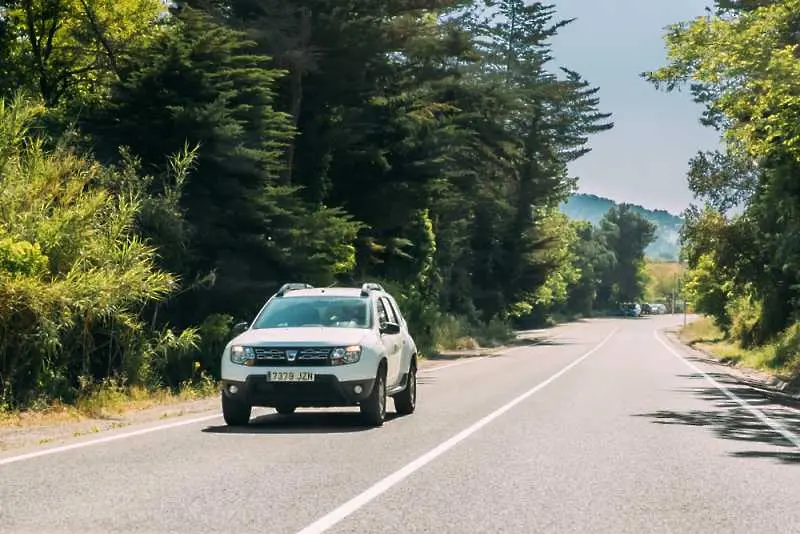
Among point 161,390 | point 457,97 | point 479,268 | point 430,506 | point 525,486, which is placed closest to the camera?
point 430,506

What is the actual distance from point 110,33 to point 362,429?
25.9 m

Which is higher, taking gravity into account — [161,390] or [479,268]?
[479,268]

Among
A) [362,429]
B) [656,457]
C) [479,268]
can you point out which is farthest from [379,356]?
[479,268]

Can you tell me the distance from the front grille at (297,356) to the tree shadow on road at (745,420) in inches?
199

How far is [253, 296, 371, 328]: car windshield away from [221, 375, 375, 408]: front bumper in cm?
139

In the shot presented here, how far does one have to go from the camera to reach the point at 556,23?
69188 mm

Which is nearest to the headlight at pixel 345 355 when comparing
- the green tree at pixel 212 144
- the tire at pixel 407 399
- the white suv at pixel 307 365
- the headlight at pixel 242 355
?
the white suv at pixel 307 365

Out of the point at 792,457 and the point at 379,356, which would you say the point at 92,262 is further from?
the point at 792,457

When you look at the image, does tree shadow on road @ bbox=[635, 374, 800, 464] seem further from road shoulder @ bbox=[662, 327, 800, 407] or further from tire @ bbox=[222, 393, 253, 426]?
tire @ bbox=[222, 393, 253, 426]

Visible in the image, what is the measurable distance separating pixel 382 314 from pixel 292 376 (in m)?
2.72

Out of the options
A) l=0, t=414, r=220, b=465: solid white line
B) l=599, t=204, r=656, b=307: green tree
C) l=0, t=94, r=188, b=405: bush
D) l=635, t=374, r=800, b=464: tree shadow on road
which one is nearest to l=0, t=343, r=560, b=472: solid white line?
l=0, t=414, r=220, b=465: solid white line

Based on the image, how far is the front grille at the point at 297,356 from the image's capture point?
555 inches

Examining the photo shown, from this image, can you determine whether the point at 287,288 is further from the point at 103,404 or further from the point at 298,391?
the point at 103,404

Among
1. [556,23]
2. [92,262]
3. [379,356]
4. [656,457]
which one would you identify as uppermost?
[556,23]
